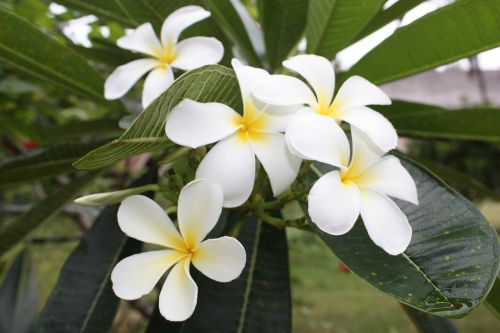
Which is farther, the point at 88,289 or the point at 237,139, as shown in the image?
the point at 88,289

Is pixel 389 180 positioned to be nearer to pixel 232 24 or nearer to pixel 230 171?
pixel 230 171

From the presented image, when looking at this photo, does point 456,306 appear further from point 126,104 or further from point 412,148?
point 412,148

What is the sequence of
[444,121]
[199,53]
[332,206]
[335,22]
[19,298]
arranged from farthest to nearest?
[19,298] → [444,121] → [335,22] → [199,53] → [332,206]

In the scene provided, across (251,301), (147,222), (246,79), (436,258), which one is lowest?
(251,301)

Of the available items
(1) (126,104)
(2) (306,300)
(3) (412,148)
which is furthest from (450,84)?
(1) (126,104)

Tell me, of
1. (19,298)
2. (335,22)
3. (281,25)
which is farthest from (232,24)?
(19,298)

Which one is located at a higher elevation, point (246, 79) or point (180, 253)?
point (246, 79)

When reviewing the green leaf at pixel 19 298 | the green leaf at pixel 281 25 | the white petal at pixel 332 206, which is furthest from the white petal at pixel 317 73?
the green leaf at pixel 19 298
